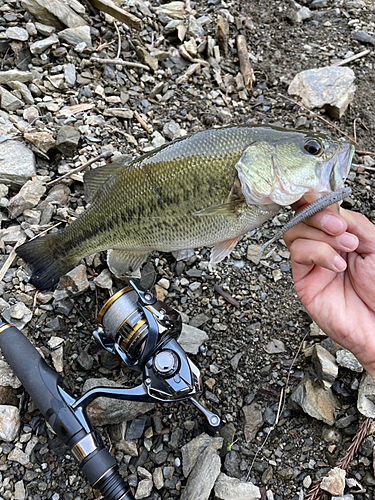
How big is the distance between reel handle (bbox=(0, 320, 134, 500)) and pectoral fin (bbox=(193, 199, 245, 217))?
1402 mm

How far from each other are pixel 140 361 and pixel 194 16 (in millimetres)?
4740

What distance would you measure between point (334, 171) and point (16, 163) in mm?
2777

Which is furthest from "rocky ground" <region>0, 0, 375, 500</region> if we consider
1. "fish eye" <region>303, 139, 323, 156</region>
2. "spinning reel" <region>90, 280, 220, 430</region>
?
"fish eye" <region>303, 139, 323, 156</region>

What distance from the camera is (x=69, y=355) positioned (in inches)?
122

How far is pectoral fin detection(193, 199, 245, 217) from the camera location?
2.22m

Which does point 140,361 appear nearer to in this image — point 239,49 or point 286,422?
point 286,422

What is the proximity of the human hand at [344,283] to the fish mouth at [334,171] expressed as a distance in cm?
22

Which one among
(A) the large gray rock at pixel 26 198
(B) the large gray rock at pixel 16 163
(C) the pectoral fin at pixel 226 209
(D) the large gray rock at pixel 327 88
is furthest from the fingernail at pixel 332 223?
(D) the large gray rock at pixel 327 88

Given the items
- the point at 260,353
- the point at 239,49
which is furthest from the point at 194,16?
the point at 260,353

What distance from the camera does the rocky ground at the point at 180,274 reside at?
278cm

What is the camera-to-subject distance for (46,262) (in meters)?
2.78

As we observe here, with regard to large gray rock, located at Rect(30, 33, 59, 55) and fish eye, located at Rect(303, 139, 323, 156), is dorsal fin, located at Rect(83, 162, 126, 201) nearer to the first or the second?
fish eye, located at Rect(303, 139, 323, 156)

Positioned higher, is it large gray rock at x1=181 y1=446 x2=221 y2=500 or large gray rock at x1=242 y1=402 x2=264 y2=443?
large gray rock at x1=181 y1=446 x2=221 y2=500

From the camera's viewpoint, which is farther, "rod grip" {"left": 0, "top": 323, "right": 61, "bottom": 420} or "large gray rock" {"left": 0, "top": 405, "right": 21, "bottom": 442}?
"large gray rock" {"left": 0, "top": 405, "right": 21, "bottom": 442}
